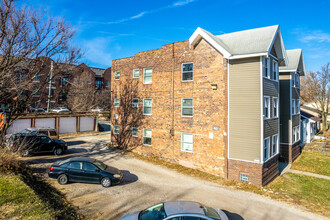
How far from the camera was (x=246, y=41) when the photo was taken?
14469 millimetres

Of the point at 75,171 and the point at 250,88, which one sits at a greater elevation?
the point at 250,88

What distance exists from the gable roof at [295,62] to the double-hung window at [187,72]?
389 inches

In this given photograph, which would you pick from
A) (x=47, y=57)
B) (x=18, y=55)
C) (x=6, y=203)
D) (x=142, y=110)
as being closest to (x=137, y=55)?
(x=142, y=110)

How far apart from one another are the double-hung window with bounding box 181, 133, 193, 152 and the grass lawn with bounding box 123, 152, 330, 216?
4.98 ft

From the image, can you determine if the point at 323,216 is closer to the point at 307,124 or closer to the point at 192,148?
the point at 192,148

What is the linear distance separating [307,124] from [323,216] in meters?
22.9

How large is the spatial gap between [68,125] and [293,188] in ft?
90.6

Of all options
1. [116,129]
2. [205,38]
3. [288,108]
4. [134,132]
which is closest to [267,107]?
[205,38]

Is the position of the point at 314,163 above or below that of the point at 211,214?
below

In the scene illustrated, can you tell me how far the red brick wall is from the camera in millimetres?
14656

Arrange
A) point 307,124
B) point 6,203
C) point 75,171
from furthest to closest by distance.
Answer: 1. point 307,124
2. point 75,171
3. point 6,203

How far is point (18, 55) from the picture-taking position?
12.7 m

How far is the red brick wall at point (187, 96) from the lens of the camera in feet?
48.1

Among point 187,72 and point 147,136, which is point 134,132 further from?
point 187,72
